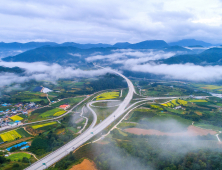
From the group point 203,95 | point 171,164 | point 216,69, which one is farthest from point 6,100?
point 216,69

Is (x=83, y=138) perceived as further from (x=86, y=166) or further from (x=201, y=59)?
(x=201, y=59)

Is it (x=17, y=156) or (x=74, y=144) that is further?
(x=74, y=144)

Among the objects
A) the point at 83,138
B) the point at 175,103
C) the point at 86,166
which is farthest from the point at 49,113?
the point at 175,103

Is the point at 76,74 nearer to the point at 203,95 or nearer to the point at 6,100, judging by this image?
the point at 6,100

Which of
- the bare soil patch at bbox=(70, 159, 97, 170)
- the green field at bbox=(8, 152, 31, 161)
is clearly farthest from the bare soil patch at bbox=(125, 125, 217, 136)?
the green field at bbox=(8, 152, 31, 161)

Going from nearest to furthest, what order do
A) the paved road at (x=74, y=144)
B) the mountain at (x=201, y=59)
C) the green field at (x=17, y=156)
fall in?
the paved road at (x=74, y=144) < the green field at (x=17, y=156) < the mountain at (x=201, y=59)

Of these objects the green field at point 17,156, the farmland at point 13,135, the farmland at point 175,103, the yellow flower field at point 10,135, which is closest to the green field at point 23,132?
the farmland at point 13,135

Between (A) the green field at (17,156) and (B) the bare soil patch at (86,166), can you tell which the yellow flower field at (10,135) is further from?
(B) the bare soil patch at (86,166)

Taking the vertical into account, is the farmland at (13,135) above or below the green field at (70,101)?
below
